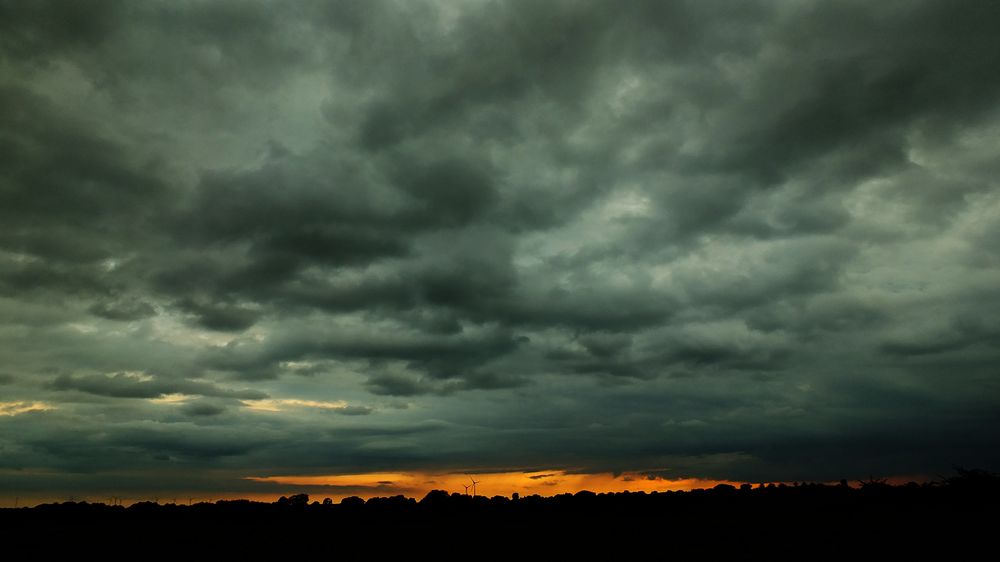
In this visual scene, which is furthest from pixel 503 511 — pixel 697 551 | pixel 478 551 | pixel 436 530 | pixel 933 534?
pixel 933 534

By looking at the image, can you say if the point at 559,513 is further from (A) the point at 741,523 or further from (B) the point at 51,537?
(B) the point at 51,537

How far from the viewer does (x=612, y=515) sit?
3467 inches

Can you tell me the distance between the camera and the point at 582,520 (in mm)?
84688

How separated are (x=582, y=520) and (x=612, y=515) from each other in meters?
5.37

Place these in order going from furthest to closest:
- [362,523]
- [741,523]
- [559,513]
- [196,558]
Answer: [559,513]
[362,523]
[741,523]
[196,558]

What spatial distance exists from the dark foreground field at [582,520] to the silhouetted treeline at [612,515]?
0.50ft

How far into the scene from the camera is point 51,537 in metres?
82.6

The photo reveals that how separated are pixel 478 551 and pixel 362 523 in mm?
24652

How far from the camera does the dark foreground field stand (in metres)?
66.5

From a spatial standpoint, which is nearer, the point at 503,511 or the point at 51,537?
the point at 51,537

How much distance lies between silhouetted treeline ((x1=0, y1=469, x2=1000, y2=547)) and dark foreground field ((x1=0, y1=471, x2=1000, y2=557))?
5.9 inches

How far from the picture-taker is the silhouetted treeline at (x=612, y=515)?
69.4 m

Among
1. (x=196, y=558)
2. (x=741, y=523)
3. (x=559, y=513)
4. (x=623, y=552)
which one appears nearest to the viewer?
(x=623, y=552)

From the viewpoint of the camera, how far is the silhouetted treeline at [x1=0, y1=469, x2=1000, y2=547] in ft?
228
